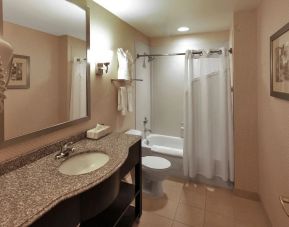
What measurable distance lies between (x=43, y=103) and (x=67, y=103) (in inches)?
9.2

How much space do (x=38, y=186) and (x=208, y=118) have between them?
6.84ft

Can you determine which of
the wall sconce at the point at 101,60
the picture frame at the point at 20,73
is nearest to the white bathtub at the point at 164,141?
the wall sconce at the point at 101,60

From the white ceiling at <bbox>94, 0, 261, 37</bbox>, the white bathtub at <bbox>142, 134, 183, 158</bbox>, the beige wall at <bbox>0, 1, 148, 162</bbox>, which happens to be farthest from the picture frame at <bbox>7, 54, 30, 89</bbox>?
the white bathtub at <bbox>142, 134, 183, 158</bbox>

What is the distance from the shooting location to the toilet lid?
2.40 meters

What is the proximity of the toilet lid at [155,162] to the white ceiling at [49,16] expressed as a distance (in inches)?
63.9

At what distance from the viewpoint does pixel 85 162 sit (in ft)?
5.10

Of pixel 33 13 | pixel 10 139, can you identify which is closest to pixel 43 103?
pixel 10 139

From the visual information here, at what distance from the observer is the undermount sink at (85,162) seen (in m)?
1.46

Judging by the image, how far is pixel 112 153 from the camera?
1482 mm

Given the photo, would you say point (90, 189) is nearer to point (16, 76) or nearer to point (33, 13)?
point (16, 76)

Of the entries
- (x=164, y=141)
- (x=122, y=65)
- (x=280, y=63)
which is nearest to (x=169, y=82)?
(x=164, y=141)

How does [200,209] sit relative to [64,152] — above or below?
below

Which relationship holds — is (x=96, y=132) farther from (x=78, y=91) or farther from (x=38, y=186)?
(x=38, y=186)

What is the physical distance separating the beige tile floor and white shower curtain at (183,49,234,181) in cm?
24
